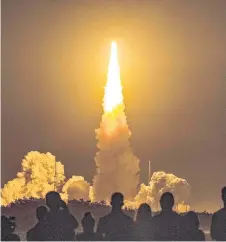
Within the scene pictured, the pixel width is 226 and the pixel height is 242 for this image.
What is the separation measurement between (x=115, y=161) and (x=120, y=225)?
34.4 meters

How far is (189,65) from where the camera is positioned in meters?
56.8

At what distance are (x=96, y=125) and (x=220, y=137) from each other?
813cm

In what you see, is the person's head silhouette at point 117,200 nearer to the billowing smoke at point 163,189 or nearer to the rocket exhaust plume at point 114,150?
the rocket exhaust plume at point 114,150

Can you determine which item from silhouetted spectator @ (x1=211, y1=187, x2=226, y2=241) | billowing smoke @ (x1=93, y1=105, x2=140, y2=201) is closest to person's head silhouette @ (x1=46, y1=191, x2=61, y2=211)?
silhouetted spectator @ (x1=211, y1=187, x2=226, y2=241)

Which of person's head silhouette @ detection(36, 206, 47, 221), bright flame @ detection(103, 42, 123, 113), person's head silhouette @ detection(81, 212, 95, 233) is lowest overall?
person's head silhouette @ detection(81, 212, 95, 233)

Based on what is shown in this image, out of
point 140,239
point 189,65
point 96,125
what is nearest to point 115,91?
point 96,125

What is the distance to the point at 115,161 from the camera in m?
47.5

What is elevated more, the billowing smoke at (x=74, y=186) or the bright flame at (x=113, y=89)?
the bright flame at (x=113, y=89)

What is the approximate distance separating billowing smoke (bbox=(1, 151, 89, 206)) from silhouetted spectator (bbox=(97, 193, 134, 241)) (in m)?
38.8

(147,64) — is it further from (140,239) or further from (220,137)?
(140,239)

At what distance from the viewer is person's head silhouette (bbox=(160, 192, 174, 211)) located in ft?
40.8

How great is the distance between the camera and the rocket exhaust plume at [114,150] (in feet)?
147

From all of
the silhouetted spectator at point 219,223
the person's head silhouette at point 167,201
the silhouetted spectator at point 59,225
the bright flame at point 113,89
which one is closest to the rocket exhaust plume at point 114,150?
the bright flame at point 113,89

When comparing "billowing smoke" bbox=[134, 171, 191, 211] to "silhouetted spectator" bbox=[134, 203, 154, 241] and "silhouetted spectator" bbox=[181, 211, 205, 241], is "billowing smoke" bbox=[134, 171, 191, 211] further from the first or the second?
"silhouetted spectator" bbox=[181, 211, 205, 241]
